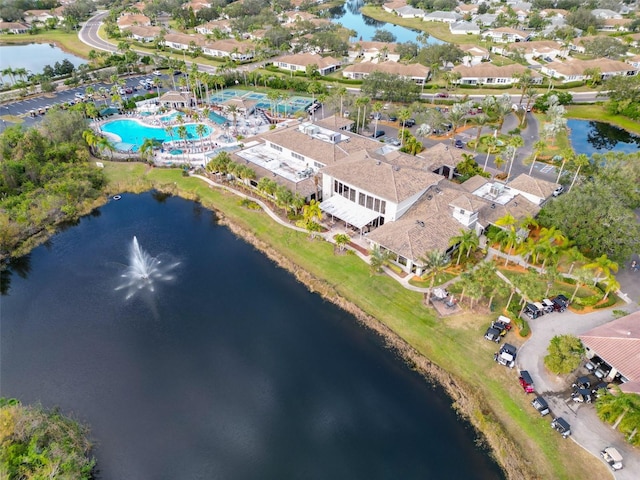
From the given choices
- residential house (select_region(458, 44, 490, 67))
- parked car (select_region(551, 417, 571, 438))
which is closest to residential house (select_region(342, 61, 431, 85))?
residential house (select_region(458, 44, 490, 67))

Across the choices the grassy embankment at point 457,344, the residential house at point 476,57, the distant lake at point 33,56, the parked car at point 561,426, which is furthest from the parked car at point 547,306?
the distant lake at point 33,56

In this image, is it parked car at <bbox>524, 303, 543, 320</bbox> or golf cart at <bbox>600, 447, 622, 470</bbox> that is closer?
golf cart at <bbox>600, 447, 622, 470</bbox>

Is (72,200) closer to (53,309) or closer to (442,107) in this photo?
(53,309)

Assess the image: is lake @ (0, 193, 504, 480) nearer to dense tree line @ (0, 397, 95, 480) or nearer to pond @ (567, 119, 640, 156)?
dense tree line @ (0, 397, 95, 480)

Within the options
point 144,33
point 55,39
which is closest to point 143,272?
point 144,33

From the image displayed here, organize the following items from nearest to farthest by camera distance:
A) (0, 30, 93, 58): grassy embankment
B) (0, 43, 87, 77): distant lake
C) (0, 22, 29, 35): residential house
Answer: (0, 43, 87, 77): distant lake → (0, 30, 93, 58): grassy embankment → (0, 22, 29, 35): residential house

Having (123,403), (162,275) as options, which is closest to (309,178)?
(162,275)
